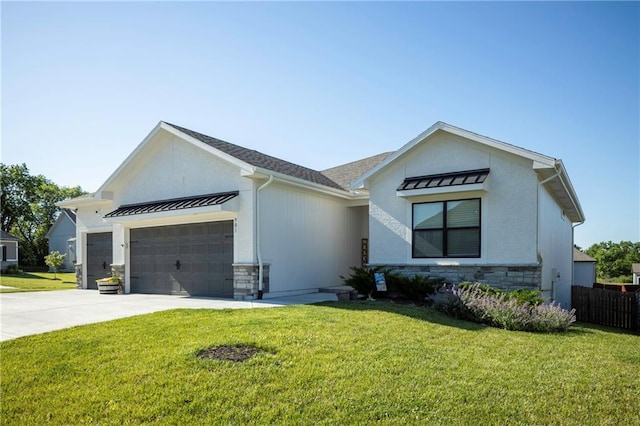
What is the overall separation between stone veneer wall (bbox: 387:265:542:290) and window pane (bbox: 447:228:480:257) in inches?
14.7

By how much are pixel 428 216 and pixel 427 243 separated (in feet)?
2.51

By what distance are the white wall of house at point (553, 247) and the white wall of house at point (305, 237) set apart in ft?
22.1

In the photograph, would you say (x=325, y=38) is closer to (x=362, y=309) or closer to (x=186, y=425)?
(x=362, y=309)

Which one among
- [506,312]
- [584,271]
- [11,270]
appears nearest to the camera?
[506,312]

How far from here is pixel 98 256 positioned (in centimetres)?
1742

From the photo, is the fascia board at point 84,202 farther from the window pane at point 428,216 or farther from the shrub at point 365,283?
the window pane at point 428,216

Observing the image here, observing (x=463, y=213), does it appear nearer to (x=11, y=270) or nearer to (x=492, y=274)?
(x=492, y=274)

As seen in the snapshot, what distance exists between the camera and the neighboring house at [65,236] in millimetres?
35969

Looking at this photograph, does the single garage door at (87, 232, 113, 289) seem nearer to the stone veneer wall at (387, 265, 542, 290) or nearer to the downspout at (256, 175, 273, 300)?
the downspout at (256, 175, 273, 300)

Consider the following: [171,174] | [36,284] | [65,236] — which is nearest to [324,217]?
[171,174]

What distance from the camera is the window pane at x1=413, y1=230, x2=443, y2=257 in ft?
38.2

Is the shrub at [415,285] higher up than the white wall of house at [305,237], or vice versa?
the white wall of house at [305,237]

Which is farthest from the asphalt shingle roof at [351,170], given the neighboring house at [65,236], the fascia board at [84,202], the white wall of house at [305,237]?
the neighboring house at [65,236]

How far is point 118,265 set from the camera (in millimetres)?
15688
